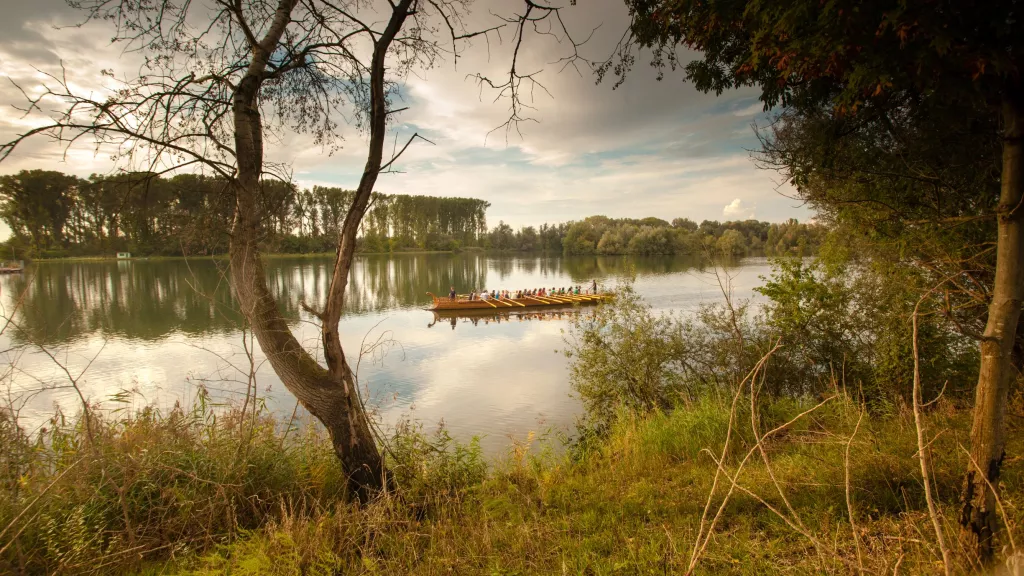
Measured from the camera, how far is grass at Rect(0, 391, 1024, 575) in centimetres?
245

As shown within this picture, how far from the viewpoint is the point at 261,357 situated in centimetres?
1173

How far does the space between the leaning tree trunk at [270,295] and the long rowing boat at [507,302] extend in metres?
18.9

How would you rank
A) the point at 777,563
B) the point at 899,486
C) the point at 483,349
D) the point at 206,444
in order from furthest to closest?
the point at 483,349, the point at 206,444, the point at 899,486, the point at 777,563

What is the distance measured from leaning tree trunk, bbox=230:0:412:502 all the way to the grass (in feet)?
2.06

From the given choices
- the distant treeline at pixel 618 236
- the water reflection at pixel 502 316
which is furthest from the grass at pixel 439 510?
the distant treeline at pixel 618 236

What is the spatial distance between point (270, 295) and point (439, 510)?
2.05 meters

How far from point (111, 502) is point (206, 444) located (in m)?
0.66

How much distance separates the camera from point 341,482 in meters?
3.66

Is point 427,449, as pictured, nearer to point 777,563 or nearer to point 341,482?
point 341,482

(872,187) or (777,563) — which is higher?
(872,187)

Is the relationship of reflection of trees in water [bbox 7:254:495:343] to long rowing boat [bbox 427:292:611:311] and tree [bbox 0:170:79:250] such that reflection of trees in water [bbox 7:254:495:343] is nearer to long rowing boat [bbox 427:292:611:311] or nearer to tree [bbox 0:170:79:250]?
tree [bbox 0:170:79:250]

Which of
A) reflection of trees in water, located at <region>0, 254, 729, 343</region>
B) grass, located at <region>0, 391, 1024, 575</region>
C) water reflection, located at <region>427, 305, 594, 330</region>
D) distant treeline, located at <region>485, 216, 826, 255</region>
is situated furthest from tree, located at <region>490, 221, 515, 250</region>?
grass, located at <region>0, 391, 1024, 575</region>

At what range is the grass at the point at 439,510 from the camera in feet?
8.04

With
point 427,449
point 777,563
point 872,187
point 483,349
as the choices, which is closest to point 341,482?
point 427,449
